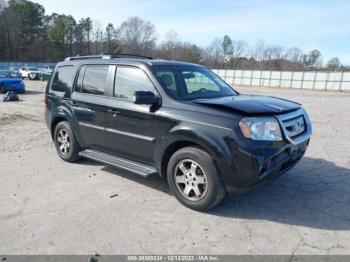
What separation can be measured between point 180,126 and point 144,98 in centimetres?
61

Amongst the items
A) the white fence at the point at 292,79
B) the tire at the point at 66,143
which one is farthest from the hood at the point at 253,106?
the white fence at the point at 292,79

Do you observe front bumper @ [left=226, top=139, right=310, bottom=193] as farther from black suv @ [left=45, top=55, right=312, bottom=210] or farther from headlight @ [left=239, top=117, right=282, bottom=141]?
headlight @ [left=239, top=117, right=282, bottom=141]

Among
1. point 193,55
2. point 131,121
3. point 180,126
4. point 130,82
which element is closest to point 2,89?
point 130,82

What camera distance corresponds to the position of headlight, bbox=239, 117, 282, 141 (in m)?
3.51

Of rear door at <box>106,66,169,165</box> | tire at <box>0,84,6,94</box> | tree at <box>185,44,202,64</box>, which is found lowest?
tire at <box>0,84,6,94</box>

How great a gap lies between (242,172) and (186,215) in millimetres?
927

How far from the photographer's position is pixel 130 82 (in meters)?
4.64

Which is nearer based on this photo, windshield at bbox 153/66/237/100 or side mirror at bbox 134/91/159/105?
side mirror at bbox 134/91/159/105

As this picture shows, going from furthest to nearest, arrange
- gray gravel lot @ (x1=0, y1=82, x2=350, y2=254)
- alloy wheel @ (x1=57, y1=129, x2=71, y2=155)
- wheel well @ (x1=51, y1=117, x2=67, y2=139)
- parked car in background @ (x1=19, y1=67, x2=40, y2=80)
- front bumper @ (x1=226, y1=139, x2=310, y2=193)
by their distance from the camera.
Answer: parked car in background @ (x1=19, y1=67, x2=40, y2=80), wheel well @ (x1=51, y1=117, x2=67, y2=139), alloy wheel @ (x1=57, y1=129, x2=71, y2=155), front bumper @ (x1=226, y1=139, x2=310, y2=193), gray gravel lot @ (x1=0, y1=82, x2=350, y2=254)

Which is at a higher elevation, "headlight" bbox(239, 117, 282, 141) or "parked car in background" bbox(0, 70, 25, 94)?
"headlight" bbox(239, 117, 282, 141)

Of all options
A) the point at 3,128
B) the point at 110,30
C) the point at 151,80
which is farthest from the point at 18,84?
the point at 110,30

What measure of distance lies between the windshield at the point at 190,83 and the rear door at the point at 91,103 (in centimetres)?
101

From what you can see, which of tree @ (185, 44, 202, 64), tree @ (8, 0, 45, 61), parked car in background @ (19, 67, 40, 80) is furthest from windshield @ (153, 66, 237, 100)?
Result: tree @ (8, 0, 45, 61)

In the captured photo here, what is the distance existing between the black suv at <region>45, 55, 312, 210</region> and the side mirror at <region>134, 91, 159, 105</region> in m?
0.01
